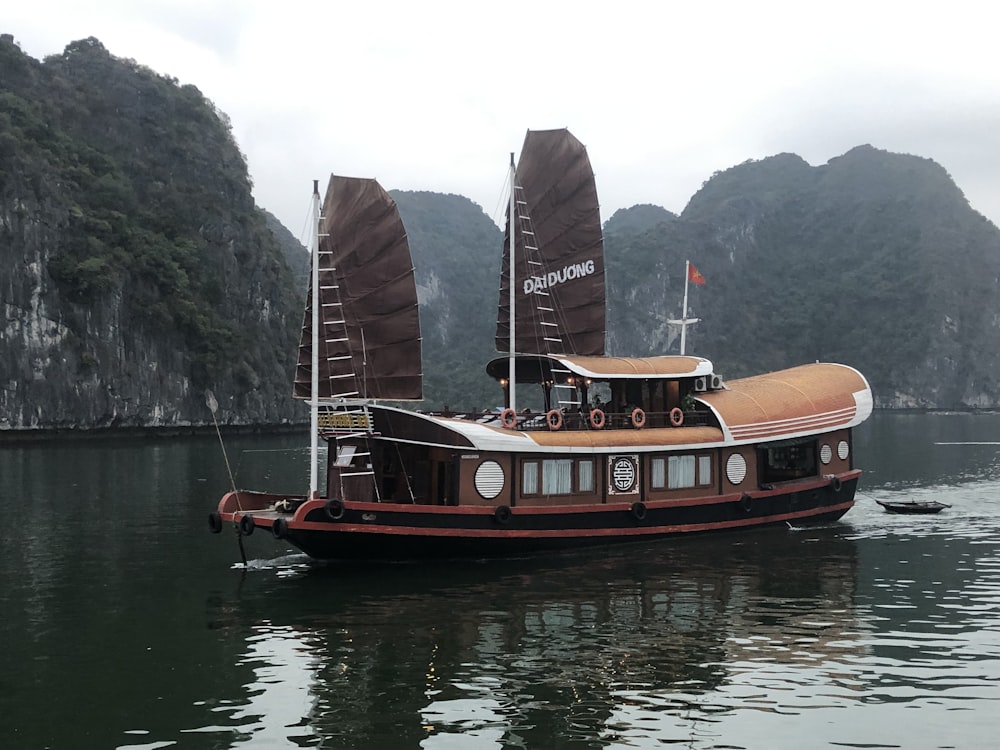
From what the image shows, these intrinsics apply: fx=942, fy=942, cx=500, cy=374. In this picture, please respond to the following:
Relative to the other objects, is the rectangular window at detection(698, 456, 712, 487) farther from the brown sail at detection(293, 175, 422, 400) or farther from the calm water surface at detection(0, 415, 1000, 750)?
the brown sail at detection(293, 175, 422, 400)

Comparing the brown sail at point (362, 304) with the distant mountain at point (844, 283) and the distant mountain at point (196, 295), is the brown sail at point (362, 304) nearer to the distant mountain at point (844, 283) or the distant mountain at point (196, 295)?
the distant mountain at point (196, 295)

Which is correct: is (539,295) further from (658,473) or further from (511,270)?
(658,473)

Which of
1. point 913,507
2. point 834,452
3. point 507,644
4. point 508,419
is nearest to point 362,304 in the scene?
point 508,419

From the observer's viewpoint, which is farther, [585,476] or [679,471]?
[679,471]

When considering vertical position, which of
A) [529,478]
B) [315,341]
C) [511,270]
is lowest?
[529,478]

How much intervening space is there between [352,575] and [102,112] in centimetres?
7343

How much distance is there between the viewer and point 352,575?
51.4 feet

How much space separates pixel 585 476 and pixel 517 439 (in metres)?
1.73

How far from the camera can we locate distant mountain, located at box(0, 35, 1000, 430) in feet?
203

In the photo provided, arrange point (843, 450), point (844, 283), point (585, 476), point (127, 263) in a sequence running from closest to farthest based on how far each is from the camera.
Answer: point (585, 476)
point (843, 450)
point (127, 263)
point (844, 283)

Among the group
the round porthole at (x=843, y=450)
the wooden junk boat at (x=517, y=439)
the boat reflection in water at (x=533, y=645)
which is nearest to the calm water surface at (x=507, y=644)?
the boat reflection in water at (x=533, y=645)

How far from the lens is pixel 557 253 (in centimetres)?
2208

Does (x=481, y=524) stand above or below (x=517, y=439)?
below

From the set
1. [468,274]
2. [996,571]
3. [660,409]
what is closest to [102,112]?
[660,409]
